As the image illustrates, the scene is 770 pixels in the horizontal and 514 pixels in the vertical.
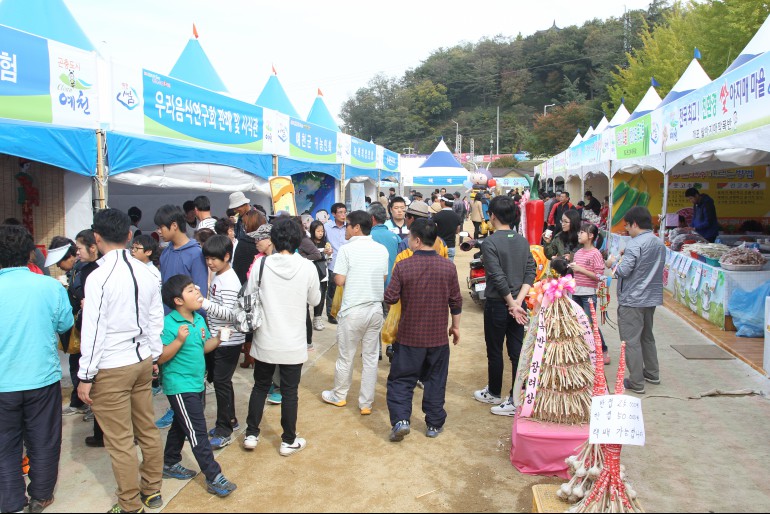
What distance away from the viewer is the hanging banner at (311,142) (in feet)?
36.2

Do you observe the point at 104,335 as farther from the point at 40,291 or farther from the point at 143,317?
the point at 40,291

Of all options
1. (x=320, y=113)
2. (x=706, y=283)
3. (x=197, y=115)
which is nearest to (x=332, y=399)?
(x=197, y=115)

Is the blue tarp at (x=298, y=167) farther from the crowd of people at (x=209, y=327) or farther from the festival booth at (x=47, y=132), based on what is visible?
the festival booth at (x=47, y=132)

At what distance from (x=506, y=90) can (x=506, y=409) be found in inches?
3389

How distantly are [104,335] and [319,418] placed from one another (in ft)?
7.10

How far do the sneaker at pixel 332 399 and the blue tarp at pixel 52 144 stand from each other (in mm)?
3152

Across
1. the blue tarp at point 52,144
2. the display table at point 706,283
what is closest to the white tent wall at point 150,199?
the blue tarp at point 52,144

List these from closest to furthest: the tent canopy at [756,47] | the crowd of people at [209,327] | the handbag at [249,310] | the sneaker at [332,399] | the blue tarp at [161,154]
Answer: the crowd of people at [209,327] < the handbag at [249,310] < the sneaker at [332,399] < the blue tarp at [161,154] < the tent canopy at [756,47]

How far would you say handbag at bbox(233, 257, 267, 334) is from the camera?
147 inches

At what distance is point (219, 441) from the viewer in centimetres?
394

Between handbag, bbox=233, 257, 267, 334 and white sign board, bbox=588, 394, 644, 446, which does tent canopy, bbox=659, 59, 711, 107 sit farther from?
handbag, bbox=233, 257, 267, 334

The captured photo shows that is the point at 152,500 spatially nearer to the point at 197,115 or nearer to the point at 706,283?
the point at 197,115

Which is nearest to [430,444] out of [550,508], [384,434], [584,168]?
[384,434]

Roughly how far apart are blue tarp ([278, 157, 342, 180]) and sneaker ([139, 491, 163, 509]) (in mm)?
7484
